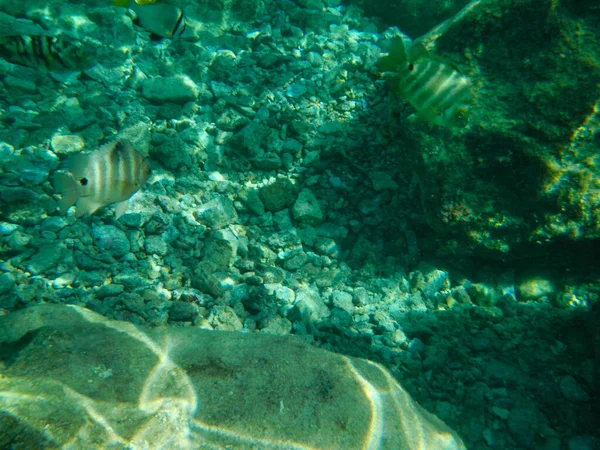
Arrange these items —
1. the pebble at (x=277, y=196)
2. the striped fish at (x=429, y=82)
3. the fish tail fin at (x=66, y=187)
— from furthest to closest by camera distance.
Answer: the pebble at (x=277, y=196), the striped fish at (x=429, y=82), the fish tail fin at (x=66, y=187)

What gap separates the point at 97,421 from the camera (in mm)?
1684

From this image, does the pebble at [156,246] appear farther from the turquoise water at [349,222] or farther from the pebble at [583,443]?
the pebble at [583,443]

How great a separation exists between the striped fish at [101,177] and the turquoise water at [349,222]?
0.05 ft

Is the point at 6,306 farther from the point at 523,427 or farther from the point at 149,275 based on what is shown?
the point at 523,427

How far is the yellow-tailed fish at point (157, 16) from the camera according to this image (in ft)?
11.0

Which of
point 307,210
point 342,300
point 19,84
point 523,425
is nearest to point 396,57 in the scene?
point 307,210

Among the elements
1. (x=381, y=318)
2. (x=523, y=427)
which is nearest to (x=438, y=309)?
(x=381, y=318)

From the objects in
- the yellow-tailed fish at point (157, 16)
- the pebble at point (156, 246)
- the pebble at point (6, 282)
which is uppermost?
the yellow-tailed fish at point (157, 16)

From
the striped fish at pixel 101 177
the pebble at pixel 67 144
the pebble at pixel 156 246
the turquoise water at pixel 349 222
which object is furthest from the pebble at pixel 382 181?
the pebble at pixel 67 144

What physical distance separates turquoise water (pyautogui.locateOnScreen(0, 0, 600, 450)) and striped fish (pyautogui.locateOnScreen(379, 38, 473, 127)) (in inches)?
0.8

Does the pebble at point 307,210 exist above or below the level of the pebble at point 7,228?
above

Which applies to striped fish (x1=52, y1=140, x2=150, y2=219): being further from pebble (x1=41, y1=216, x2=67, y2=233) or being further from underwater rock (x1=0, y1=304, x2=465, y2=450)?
pebble (x1=41, y1=216, x2=67, y2=233)

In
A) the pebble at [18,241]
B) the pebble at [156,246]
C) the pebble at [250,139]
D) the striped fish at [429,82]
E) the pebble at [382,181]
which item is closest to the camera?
the striped fish at [429,82]

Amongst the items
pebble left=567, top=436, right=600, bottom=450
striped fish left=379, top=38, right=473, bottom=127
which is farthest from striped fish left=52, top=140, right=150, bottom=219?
pebble left=567, top=436, right=600, bottom=450
